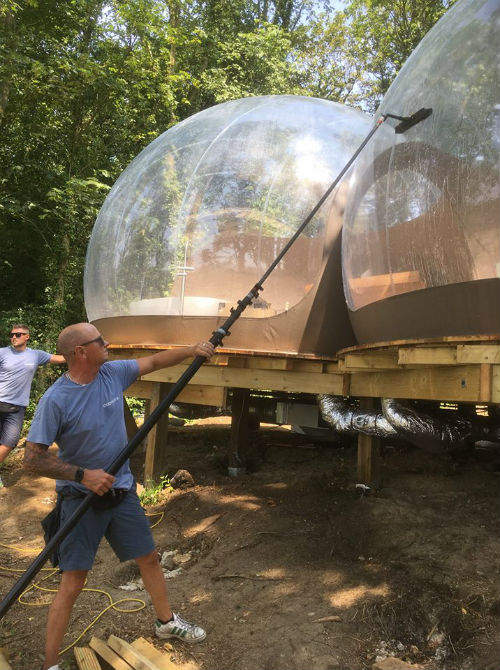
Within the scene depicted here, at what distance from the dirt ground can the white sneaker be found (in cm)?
7

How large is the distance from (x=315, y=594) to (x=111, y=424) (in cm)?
199

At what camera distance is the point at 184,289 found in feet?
17.3

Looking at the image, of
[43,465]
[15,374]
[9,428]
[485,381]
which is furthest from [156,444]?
[485,381]

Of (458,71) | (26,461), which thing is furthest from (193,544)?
(458,71)

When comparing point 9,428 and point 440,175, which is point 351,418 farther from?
point 9,428

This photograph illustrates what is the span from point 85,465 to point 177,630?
3.82 feet

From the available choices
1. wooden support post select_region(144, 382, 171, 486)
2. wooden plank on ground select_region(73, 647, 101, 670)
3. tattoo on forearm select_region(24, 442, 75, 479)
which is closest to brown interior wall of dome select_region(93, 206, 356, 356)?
wooden support post select_region(144, 382, 171, 486)

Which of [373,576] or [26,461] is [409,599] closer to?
[373,576]

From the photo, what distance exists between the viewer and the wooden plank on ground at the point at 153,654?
2.83 m

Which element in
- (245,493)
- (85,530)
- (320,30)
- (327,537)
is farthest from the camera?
(320,30)

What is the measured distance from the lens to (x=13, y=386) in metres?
6.17

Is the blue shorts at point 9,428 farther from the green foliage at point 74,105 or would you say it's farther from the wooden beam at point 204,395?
the green foliage at point 74,105

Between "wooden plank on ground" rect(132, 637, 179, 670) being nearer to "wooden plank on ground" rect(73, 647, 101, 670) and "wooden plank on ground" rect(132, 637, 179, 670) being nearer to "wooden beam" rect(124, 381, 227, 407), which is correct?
"wooden plank on ground" rect(73, 647, 101, 670)

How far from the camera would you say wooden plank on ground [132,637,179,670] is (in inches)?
111
